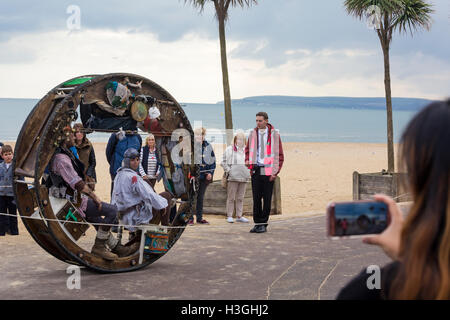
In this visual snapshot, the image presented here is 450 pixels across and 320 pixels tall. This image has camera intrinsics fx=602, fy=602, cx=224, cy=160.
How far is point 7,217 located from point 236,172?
4.12 m

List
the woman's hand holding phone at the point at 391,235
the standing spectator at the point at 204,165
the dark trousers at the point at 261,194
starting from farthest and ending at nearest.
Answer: the standing spectator at the point at 204,165, the dark trousers at the point at 261,194, the woman's hand holding phone at the point at 391,235

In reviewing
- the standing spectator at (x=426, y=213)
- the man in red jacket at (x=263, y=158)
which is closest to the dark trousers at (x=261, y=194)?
the man in red jacket at (x=263, y=158)

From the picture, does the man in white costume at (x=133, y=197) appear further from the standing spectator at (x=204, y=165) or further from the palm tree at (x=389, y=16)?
the palm tree at (x=389, y=16)

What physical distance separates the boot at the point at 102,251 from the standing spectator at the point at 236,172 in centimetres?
428

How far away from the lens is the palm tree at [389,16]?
16266 mm

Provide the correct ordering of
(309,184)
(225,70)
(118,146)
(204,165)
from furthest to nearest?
(309,184), (225,70), (204,165), (118,146)

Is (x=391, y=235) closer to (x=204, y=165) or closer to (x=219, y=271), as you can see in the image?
(x=219, y=271)

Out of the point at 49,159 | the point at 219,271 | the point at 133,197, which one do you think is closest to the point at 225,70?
the point at 133,197

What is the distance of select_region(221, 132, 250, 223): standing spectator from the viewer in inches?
443

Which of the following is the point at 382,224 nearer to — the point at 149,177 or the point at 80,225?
the point at 80,225

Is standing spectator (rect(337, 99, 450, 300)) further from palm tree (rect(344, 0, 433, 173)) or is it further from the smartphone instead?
palm tree (rect(344, 0, 433, 173))

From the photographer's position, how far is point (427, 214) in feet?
5.04

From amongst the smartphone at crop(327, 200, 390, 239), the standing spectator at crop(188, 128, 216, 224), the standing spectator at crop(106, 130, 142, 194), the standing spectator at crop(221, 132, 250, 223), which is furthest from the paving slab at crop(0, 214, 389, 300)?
the smartphone at crop(327, 200, 390, 239)
